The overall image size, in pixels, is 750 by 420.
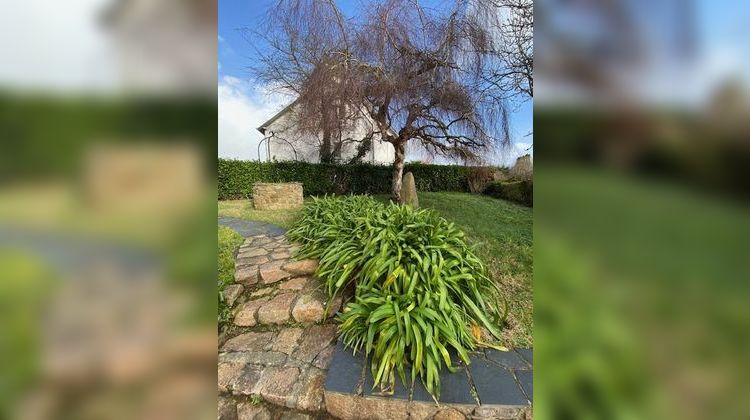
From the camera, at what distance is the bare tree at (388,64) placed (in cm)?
421

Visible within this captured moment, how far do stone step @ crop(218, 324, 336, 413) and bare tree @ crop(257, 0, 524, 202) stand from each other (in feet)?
12.7

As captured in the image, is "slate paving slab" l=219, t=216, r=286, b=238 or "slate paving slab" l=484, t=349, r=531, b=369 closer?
"slate paving slab" l=484, t=349, r=531, b=369

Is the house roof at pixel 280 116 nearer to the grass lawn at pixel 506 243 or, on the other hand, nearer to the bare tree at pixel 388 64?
the bare tree at pixel 388 64

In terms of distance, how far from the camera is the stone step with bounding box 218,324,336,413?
1698mm

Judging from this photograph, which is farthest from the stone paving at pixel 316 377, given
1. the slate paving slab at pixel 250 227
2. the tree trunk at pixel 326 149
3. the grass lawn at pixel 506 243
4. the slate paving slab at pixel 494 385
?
the tree trunk at pixel 326 149

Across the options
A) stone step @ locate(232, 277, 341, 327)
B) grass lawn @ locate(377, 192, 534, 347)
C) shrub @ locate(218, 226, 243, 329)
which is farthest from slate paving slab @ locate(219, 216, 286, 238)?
grass lawn @ locate(377, 192, 534, 347)

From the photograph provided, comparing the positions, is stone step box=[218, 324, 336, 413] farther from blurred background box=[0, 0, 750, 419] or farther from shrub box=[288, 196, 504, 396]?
blurred background box=[0, 0, 750, 419]

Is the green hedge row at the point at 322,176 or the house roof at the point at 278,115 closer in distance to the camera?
the house roof at the point at 278,115

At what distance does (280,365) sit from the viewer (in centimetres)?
192

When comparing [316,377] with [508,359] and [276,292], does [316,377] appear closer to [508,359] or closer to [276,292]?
[276,292]
